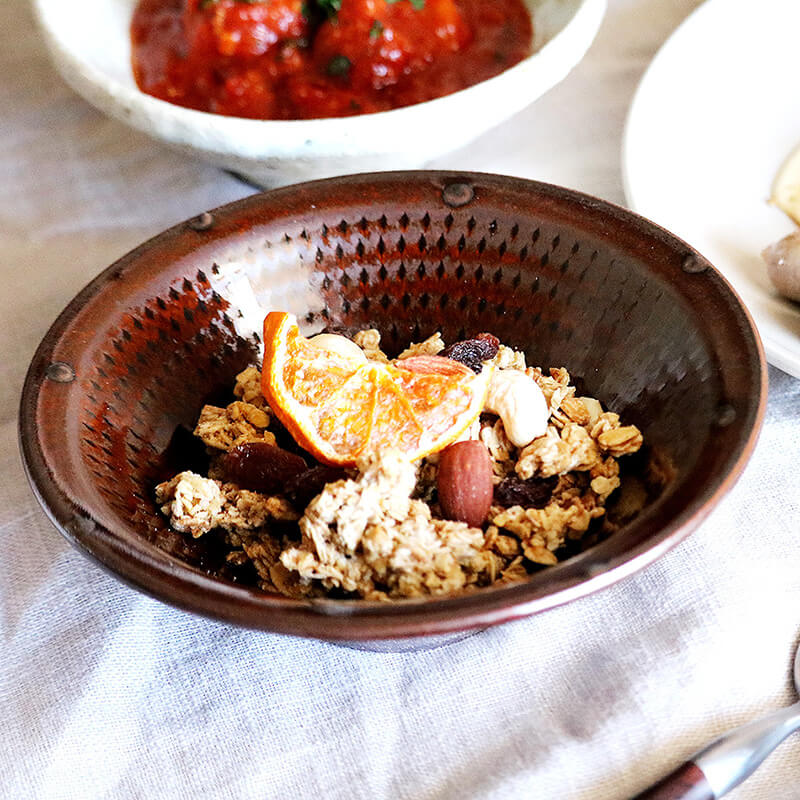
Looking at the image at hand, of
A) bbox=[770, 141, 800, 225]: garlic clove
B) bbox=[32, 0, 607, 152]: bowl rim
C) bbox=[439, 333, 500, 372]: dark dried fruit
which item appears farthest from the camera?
bbox=[770, 141, 800, 225]: garlic clove

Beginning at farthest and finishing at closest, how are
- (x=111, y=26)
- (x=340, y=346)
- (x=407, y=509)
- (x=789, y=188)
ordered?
1. (x=111, y=26)
2. (x=789, y=188)
3. (x=340, y=346)
4. (x=407, y=509)

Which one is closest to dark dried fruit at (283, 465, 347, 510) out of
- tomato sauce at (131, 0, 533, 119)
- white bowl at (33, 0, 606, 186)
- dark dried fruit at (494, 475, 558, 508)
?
dark dried fruit at (494, 475, 558, 508)

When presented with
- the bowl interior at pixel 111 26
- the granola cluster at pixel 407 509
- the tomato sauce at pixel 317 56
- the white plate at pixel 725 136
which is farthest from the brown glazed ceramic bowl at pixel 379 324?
the bowl interior at pixel 111 26

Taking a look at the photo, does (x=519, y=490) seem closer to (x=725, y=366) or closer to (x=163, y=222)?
(x=725, y=366)

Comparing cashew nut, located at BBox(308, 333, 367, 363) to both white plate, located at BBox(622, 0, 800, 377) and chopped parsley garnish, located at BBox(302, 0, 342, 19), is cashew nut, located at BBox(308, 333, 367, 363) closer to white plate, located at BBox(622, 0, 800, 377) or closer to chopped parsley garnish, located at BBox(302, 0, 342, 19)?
white plate, located at BBox(622, 0, 800, 377)

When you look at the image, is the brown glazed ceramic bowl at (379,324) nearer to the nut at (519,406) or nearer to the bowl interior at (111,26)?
the nut at (519,406)

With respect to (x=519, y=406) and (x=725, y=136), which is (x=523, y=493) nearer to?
(x=519, y=406)

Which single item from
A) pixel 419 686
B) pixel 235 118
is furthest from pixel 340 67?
pixel 419 686
